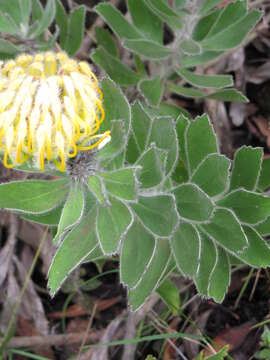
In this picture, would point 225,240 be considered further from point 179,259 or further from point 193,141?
point 193,141

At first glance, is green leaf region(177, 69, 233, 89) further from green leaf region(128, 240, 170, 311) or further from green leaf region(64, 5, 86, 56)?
green leaf region(128, 240, 170, 311)

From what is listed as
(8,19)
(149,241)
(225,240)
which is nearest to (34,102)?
(149,241)

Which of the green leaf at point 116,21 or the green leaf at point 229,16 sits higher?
the green leaf at point 116,21

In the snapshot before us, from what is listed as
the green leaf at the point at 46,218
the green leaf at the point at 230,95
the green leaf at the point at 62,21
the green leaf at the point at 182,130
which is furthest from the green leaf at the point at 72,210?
the green leaf at the point at 62,21

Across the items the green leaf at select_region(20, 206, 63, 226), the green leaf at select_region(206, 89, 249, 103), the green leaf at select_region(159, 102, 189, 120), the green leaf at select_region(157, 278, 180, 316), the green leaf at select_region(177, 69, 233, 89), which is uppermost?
the green leaf at select_region(177, 69, 233, 89)

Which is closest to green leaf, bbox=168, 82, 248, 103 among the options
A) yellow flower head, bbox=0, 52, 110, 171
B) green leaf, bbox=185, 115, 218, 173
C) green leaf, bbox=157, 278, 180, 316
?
green leaf, bbox=185, 115, 218, 173

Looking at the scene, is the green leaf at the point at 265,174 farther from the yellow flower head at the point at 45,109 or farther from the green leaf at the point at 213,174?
the yellow flower head at the point at 45,109
